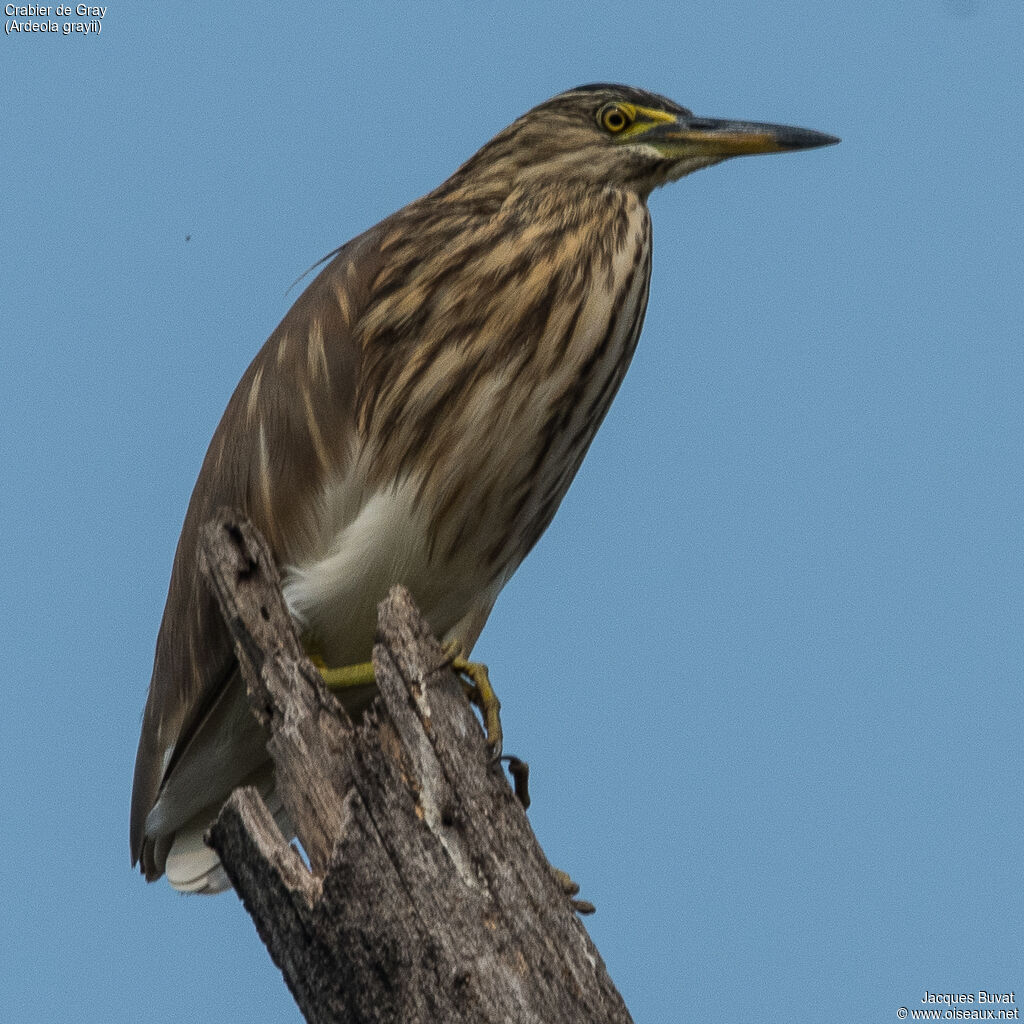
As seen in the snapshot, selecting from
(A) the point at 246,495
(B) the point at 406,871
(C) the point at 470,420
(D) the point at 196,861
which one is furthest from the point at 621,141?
(D) the point at 196,861

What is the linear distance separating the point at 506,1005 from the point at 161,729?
61.2 inches

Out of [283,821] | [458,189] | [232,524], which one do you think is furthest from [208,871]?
[458,189]

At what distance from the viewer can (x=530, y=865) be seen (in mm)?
2609

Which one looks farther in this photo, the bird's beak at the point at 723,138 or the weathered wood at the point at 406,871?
the bird's beak at the point at 723,138

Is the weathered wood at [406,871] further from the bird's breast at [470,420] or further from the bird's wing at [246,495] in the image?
the bird's wing at [246,495]

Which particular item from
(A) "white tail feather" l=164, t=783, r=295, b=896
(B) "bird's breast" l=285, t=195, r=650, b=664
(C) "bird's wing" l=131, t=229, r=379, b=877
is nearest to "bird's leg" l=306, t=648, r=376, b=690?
(B) "bird's breast" l=285, t=195, r=650, b=664

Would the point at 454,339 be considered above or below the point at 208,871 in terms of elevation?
above

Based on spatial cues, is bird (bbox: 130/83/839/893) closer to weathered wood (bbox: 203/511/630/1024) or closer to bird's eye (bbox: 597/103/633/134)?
bird's eye (bbox: 597/103/633/134)

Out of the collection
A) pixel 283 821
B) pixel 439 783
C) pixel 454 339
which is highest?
pixel 454 339

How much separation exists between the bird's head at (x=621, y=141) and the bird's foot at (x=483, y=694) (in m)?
1.32

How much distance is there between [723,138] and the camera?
3.71 meters

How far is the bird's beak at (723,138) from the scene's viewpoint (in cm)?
371

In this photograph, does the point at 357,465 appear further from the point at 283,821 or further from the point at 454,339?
the point at 283,821

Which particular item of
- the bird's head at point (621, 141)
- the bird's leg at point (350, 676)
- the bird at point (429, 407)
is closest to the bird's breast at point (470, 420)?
the bird at point (429, 407)
